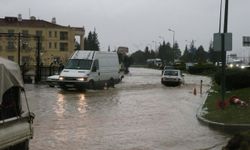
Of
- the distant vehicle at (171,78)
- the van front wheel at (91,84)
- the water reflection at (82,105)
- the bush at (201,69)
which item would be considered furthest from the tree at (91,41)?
the water reflection at (82,105)

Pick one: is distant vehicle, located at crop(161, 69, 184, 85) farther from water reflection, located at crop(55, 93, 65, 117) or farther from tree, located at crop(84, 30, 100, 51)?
tree, located at crop(84, 30, 100, 51)

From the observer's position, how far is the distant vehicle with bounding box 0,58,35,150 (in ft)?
30.4

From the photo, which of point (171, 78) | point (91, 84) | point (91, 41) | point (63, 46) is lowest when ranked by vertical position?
point (171, 78)

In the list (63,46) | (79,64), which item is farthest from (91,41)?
(79,64)

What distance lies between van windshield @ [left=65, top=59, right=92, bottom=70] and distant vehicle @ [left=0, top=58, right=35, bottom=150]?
90.4 ft

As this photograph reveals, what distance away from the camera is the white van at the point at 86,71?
37156 mm

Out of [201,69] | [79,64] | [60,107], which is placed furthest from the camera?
[201,69]

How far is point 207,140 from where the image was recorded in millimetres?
15641

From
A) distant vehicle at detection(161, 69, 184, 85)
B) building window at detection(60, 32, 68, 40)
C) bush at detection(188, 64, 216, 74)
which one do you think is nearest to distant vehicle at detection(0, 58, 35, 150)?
distant vehicle at detection(161, 69, 184, 85)

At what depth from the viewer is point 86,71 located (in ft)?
123

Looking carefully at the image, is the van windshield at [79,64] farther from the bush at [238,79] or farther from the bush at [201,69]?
the bush at [201,69]

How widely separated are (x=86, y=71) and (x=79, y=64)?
1.20 m

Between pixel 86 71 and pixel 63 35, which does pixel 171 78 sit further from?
pixel 63 35

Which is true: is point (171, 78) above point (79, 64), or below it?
below
